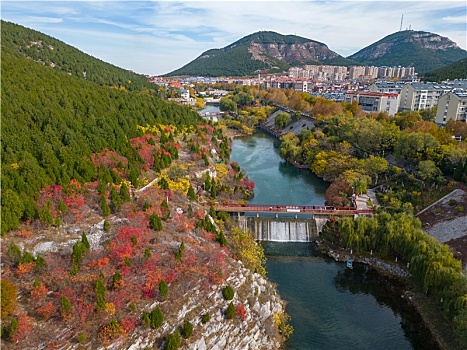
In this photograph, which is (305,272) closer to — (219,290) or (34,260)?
(219,290)

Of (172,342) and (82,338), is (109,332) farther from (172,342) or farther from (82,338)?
(172,342)

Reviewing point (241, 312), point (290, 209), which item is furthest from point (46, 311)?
point (290, 209)

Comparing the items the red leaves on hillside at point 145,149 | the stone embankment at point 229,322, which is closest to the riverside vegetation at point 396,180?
the stone embankment at point 229,322

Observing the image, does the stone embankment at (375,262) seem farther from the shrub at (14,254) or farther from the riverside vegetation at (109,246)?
the shrub at (14,254)

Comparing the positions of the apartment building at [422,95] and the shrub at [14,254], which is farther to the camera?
the apartment building at [422,95]

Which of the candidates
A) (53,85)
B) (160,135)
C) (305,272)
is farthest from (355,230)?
(53,85)

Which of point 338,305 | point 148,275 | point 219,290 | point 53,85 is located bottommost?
point 338,305
